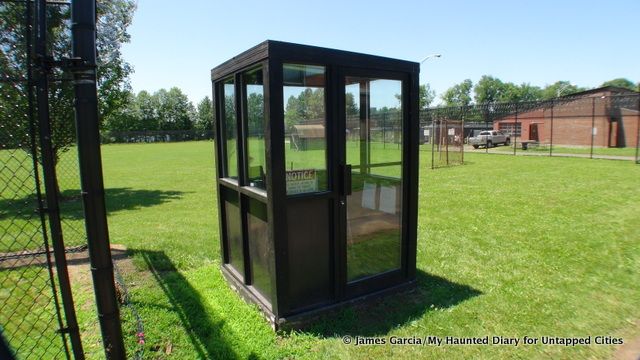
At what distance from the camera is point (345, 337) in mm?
3426

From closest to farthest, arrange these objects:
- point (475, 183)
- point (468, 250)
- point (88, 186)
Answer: point (88, 186) < point (468, 250) < point (475, 183)

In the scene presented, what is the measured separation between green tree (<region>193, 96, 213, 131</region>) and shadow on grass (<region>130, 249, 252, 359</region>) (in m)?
75.1

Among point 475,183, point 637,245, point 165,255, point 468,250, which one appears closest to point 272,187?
point 165,255

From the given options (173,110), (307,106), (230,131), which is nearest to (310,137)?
(307,106)

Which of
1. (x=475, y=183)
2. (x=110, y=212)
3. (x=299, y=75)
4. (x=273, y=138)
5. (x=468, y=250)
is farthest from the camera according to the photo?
(x=475, y=183)

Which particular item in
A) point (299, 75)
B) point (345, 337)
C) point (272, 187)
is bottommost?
point (345, 337)

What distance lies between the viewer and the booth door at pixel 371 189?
3869 mm

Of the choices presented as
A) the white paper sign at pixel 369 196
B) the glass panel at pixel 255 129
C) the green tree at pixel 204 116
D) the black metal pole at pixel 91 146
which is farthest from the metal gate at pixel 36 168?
the green tree at pixel 204 116

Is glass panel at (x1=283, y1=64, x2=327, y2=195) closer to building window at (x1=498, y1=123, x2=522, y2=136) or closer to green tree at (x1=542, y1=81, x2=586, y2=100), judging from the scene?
building window at (x1=498, y1=123, x2=522, y2=136)

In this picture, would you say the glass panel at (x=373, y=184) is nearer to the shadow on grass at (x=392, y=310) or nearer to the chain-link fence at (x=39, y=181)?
the shadow on grass at (x=392, y=310)

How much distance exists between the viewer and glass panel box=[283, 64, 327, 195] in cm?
343

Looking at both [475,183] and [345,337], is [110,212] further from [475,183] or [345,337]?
[475,183]

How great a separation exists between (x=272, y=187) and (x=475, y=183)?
10443 mm

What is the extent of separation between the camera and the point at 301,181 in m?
3.56
